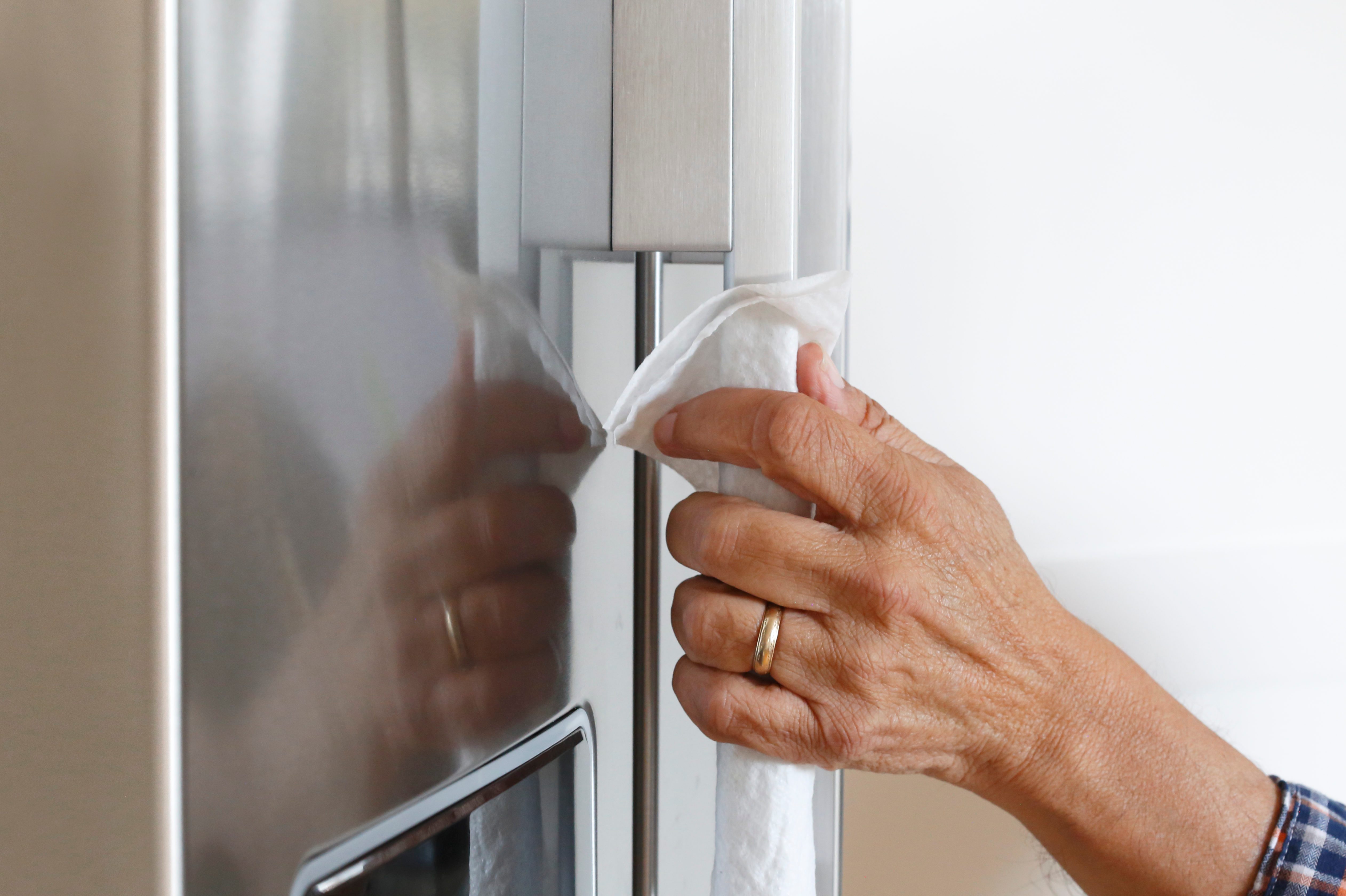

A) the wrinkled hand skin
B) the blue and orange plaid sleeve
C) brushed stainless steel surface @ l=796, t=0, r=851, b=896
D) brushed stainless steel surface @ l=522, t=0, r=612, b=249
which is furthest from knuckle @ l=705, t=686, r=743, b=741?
the blue and orange plaid sleeve

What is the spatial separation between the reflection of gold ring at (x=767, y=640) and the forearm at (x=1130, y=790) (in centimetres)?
18

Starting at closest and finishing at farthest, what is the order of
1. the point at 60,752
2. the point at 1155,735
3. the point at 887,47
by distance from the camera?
1. the point at 60,752
2. the point at 1155,735
3. the point at 887,47

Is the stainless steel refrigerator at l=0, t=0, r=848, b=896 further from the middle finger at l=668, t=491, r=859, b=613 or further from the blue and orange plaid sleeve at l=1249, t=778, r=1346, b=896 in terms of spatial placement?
the blue and orange plaid sleeve at l=1249, t=778, r=1346, b=896

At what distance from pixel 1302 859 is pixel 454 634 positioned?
0.56 metres

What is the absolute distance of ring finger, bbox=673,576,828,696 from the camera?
0.37 meters

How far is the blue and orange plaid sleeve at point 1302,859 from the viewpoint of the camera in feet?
1.72

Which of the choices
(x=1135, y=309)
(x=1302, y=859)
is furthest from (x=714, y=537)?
(x=1135, y=309)

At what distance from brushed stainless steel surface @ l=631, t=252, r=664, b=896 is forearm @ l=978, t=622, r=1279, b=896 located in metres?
0.19

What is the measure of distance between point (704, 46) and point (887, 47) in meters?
0.43

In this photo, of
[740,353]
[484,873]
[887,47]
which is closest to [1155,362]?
[887,47]

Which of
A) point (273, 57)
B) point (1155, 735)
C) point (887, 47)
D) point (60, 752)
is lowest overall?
point (1155, 735)

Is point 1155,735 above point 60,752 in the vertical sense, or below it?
below

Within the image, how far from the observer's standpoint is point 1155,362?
0.77 meters

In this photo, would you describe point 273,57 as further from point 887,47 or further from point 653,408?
point 887,47
